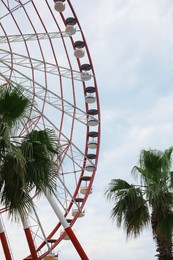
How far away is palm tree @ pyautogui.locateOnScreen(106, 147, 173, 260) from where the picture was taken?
18.1 m

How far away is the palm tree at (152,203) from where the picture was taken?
59.5 ft

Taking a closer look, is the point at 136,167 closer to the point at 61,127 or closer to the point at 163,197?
the point at 163,197

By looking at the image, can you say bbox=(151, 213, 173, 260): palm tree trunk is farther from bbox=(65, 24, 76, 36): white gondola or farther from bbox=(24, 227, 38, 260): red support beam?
bbox=(65, 24, 76, 36): white gondola

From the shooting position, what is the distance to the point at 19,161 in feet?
45.0

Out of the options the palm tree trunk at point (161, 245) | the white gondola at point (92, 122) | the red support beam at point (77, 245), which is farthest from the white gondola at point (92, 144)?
the palm tree trunk at point (161, 245)

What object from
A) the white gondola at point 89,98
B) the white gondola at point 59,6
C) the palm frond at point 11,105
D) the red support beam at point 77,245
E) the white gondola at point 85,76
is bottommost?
the red support beam at point 77,245

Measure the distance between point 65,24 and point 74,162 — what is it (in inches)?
304

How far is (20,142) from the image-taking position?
14562mm

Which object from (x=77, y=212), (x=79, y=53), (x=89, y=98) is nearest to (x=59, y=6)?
(x=79, y=53)

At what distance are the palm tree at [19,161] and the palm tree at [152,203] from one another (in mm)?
4337

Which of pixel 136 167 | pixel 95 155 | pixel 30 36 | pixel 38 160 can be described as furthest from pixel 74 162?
pixel 38 160

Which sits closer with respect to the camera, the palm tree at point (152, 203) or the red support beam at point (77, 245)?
the palm tree at point (152, 203)

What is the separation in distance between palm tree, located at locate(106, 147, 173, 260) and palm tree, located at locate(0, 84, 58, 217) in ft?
14.2

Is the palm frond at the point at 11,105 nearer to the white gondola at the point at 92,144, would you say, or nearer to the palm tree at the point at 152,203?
the palm tree at the point at 152,203
